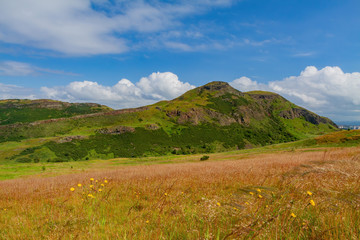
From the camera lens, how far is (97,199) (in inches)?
203

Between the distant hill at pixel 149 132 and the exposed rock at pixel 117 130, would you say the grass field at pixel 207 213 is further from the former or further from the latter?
the exposed rock at pixel 117 130

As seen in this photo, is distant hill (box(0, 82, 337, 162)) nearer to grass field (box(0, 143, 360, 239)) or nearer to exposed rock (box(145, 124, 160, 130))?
exposed rock (box(145, 124, 160, 130))

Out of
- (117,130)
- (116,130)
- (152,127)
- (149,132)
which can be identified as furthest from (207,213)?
(152,127)

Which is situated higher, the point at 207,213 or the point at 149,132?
the point at 149,132

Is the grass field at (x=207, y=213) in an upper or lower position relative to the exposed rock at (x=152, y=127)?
lower

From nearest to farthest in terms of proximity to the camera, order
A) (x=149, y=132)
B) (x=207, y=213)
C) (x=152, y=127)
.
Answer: (x=207, y=213)
(x=149, y=132)
(x=152, y=127)

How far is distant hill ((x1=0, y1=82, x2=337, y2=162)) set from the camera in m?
93.0

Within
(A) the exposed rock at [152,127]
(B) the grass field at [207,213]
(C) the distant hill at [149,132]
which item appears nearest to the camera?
(B) the grass field at [207,213]

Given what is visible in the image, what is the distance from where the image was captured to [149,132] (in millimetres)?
128750

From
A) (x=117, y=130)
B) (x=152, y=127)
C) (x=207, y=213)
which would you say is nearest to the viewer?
(x=207, y=213)

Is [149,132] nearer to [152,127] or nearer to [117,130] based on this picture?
[152,127]

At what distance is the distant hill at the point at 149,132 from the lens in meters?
93.0

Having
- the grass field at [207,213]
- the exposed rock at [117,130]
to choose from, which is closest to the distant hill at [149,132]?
the exposed rock at [117,130]

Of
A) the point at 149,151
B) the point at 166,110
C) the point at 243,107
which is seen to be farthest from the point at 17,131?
the point at 243,107
